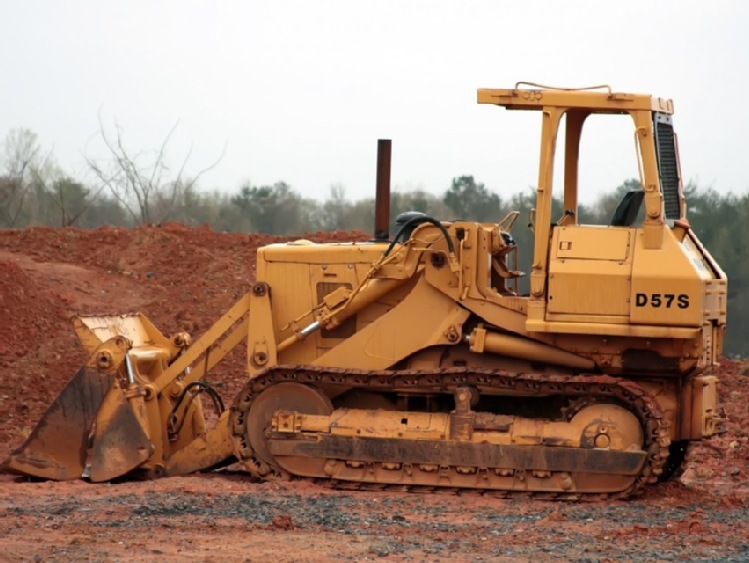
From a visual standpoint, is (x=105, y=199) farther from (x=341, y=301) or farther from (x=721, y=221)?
(x=341, y=301)

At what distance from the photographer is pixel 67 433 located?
41.0 feet

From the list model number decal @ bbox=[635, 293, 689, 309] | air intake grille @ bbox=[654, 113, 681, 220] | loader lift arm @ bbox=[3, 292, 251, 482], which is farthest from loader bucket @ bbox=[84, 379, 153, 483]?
air intake grille @ bbox=[654, 113, 681, 220]

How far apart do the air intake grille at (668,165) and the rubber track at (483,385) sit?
4.76 feet

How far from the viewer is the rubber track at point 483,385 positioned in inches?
441

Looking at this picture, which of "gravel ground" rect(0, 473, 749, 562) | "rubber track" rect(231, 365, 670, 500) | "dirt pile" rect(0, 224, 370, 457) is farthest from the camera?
"dirt pile" rect(0, 224, 370, 457)

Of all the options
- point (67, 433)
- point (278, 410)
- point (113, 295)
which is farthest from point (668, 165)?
point (113, 295)

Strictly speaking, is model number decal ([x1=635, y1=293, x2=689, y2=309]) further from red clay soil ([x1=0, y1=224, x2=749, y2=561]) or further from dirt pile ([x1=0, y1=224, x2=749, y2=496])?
dirt pile ([x1=0, y1=224, x2=749, y2=496])

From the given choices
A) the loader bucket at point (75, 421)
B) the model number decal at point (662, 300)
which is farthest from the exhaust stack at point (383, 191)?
the model number decal at point (662, 300)

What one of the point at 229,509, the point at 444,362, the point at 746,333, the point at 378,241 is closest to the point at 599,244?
the point at 444,362

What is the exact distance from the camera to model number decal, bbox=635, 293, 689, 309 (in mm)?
11062

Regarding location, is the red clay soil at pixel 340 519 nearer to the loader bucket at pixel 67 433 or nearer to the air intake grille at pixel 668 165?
the loader bucket at pixel 67 433

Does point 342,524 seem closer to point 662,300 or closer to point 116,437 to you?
point 662,300

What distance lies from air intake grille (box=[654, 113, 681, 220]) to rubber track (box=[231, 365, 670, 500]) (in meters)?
1.45

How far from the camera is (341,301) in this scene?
12.5m
